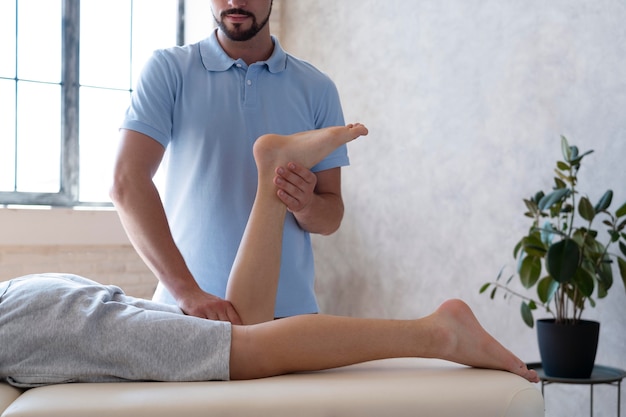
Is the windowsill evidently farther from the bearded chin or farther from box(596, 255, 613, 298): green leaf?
box(596, 255, 613, 298): green leaf

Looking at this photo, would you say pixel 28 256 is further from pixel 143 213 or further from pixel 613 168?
pixel 613 168

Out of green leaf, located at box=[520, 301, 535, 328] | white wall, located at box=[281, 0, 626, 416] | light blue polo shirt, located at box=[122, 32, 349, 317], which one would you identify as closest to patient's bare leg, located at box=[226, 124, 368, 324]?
light blue polo shirt, located at box=[122, 32, 349, 317]

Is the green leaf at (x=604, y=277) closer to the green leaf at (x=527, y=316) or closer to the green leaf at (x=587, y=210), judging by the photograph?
the green leaf at (x=587, y=210)

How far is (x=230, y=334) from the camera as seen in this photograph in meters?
1.50

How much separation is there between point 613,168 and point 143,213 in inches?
72.0

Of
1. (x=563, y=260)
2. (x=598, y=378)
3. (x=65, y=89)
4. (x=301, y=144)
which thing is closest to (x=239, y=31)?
(x=301, y=144)

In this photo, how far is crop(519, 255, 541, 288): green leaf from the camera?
113 inches

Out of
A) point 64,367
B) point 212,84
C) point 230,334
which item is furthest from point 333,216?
point 64,367

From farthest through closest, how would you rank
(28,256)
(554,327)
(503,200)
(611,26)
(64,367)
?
1. (28,256)
2. (503,200)
3. (611,26)
4. (554,327)
5. (64,367)

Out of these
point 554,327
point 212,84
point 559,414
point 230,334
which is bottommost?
point 559,414

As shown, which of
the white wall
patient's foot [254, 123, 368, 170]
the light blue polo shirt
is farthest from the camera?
the white wall

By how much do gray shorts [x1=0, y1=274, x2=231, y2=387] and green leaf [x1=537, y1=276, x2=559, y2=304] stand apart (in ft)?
5.37

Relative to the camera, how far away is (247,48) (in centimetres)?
226

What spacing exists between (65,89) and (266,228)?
2.90 metres
